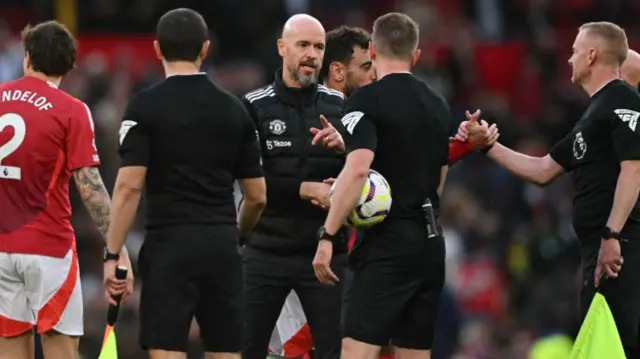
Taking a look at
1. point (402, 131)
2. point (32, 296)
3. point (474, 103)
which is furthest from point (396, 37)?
point (474, 103)

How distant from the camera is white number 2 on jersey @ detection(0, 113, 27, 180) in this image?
8586 mm

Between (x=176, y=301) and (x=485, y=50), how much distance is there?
40.2ft

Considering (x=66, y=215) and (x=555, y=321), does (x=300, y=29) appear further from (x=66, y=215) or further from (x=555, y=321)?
(x=555, y=321)

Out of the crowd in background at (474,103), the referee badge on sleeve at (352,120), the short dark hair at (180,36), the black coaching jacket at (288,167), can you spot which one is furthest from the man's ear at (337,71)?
the crowd in background at (474,103)

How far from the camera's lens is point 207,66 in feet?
56.6

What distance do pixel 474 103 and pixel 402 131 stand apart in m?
10.5

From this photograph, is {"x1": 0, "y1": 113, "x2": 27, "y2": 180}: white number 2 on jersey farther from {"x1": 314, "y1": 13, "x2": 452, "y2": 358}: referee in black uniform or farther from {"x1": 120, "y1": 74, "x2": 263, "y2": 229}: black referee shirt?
{"x1": 314, "y1": 13, "x2": 452, "y2": 358}: referee in black uniform

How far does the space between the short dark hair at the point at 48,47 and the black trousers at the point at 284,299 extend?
180cm

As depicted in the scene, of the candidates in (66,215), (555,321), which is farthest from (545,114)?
(66,215)

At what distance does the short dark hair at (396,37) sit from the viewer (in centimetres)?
850

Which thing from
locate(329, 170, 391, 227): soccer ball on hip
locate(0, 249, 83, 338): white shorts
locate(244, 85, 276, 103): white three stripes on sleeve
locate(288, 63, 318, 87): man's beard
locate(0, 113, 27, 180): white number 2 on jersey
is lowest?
locate(0, 249, 83, 338): white shorts

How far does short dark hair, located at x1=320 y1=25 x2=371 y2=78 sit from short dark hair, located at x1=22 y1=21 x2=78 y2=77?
1947 mm

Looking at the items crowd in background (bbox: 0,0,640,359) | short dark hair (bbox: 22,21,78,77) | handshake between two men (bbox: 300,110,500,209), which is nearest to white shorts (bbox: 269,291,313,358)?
handshake between two men (bbox: 300,110,500,209)

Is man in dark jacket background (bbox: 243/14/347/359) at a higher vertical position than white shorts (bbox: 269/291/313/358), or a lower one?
higher
